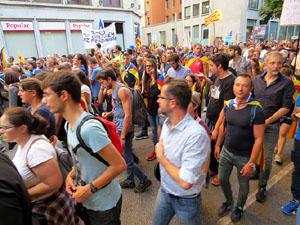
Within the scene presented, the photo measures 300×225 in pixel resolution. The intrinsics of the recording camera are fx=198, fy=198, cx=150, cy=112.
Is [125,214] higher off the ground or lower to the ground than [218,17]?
lower

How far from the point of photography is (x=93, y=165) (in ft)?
5.18

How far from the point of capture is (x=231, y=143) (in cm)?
250

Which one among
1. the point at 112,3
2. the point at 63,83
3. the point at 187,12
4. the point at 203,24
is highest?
the point at 187,12

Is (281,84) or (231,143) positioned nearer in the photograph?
(231,143)

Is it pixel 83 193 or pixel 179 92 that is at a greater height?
pixel 179 92

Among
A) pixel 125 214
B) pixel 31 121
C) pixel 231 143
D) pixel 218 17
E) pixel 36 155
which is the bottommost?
pixel 125 214

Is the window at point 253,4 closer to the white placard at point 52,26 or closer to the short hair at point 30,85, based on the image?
the white placard at point 52,26

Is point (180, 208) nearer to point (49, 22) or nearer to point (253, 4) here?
point (49, 22)

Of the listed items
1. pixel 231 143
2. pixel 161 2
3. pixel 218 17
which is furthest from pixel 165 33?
pixel 231 143

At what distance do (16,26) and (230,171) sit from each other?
733 inches

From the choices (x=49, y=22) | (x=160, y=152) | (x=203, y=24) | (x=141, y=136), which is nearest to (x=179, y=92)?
(x=160, y=152)

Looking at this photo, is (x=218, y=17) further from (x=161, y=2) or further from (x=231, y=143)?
(x=161, y=2)

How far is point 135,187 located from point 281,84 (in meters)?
2.79

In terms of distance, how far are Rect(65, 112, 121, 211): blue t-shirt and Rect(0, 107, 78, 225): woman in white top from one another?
228mm
